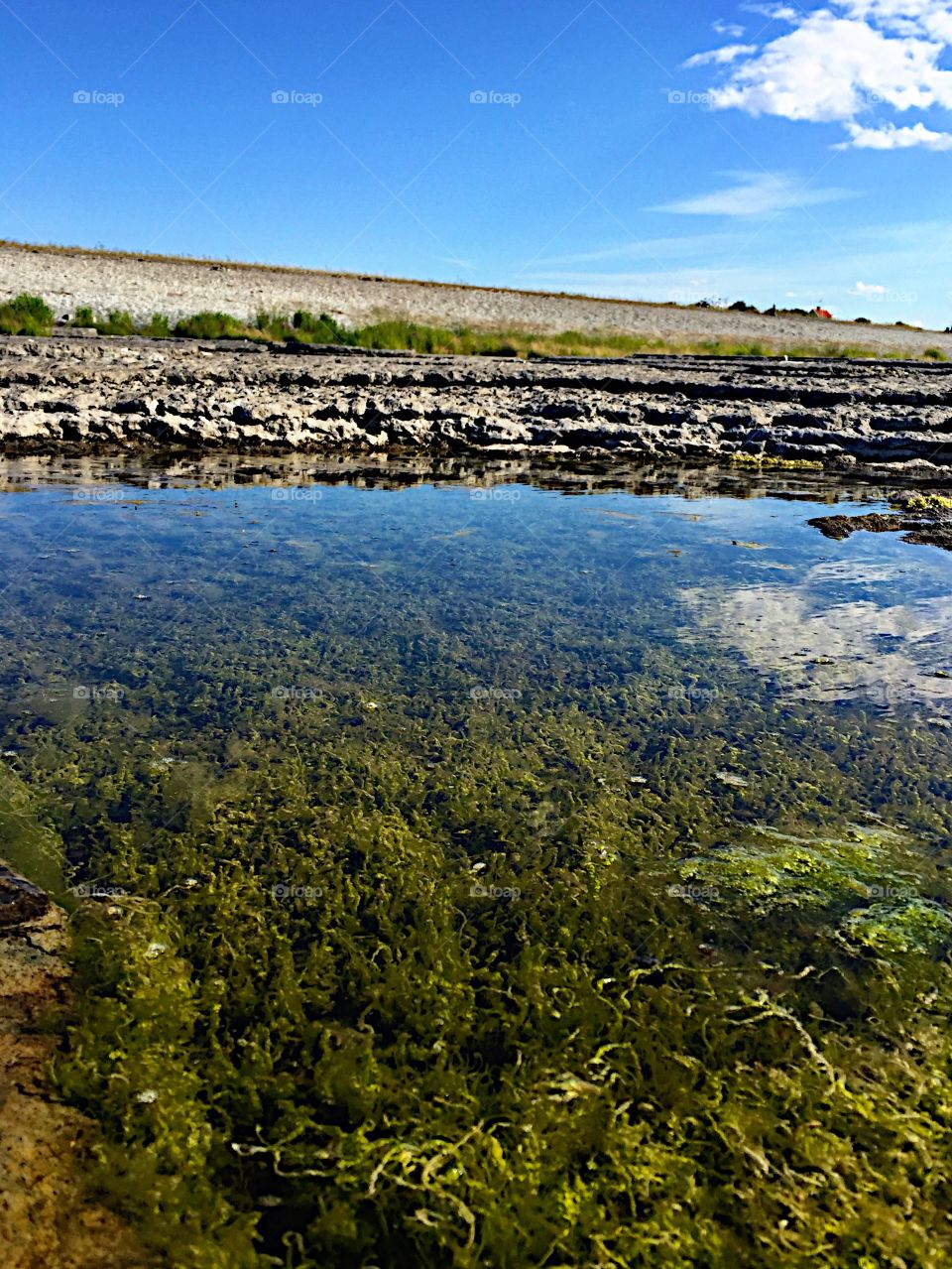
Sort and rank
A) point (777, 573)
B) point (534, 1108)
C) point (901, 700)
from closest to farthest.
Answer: point (534, 1108), point (901, 700), point (777, 573)

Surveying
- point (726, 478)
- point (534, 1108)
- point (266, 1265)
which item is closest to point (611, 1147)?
point (534, 1108)

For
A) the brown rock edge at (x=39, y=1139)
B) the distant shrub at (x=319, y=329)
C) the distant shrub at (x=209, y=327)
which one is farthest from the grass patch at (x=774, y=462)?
the distant shrub at (x=209, y=327)

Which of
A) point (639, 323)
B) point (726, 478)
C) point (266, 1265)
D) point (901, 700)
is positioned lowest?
point (266, 1265)

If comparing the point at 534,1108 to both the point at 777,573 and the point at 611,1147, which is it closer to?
the point at 611,1147

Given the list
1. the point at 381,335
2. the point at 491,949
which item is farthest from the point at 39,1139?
the point at 381,335

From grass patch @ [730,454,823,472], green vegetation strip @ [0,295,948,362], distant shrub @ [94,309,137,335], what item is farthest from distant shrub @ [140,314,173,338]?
grass patch @ [730,454,823,472]

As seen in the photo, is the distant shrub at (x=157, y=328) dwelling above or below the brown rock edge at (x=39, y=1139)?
above

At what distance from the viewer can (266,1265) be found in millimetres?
1446

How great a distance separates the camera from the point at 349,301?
28031 mm

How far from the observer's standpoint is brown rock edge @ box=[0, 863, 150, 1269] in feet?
4.67

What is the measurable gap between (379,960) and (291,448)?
10.3 metres

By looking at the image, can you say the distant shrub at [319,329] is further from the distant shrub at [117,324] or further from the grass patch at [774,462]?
the grass patch at [774,462]

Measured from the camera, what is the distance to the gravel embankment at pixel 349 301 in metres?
23.5

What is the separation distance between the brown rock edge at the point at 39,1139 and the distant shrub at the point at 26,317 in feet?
66.4
